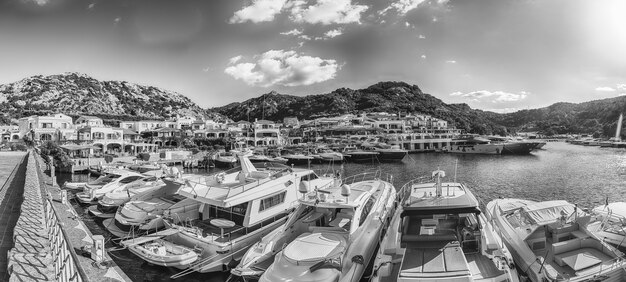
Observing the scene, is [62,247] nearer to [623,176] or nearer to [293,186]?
[293,186]

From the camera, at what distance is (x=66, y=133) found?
6141 centimetres

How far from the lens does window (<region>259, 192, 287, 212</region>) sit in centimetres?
1334

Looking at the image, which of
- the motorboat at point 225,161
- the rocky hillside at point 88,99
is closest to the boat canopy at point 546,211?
the motorboat at point 225,161

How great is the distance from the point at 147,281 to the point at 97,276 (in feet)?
9.44

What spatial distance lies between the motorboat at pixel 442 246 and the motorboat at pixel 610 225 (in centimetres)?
432


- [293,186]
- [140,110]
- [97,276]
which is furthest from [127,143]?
[140,110]

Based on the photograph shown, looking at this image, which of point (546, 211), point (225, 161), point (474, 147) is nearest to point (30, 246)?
point (546, 211)

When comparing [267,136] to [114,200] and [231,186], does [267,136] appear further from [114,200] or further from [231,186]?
[231,186]

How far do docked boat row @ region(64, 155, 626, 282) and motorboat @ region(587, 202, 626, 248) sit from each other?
1.6 inches

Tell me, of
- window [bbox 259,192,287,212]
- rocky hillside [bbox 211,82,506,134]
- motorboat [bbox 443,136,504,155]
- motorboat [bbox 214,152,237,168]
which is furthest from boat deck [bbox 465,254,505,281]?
rocky hillside [bbox 211,82,506,134]

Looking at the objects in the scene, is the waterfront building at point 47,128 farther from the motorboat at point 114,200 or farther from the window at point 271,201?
the window at point 271,201

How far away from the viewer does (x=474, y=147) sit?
73.2 meters

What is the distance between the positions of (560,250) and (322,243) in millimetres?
6681

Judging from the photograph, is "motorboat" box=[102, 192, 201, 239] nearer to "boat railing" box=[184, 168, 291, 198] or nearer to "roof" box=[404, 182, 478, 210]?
"boat railing" box=[184, 168, 291, 198]
